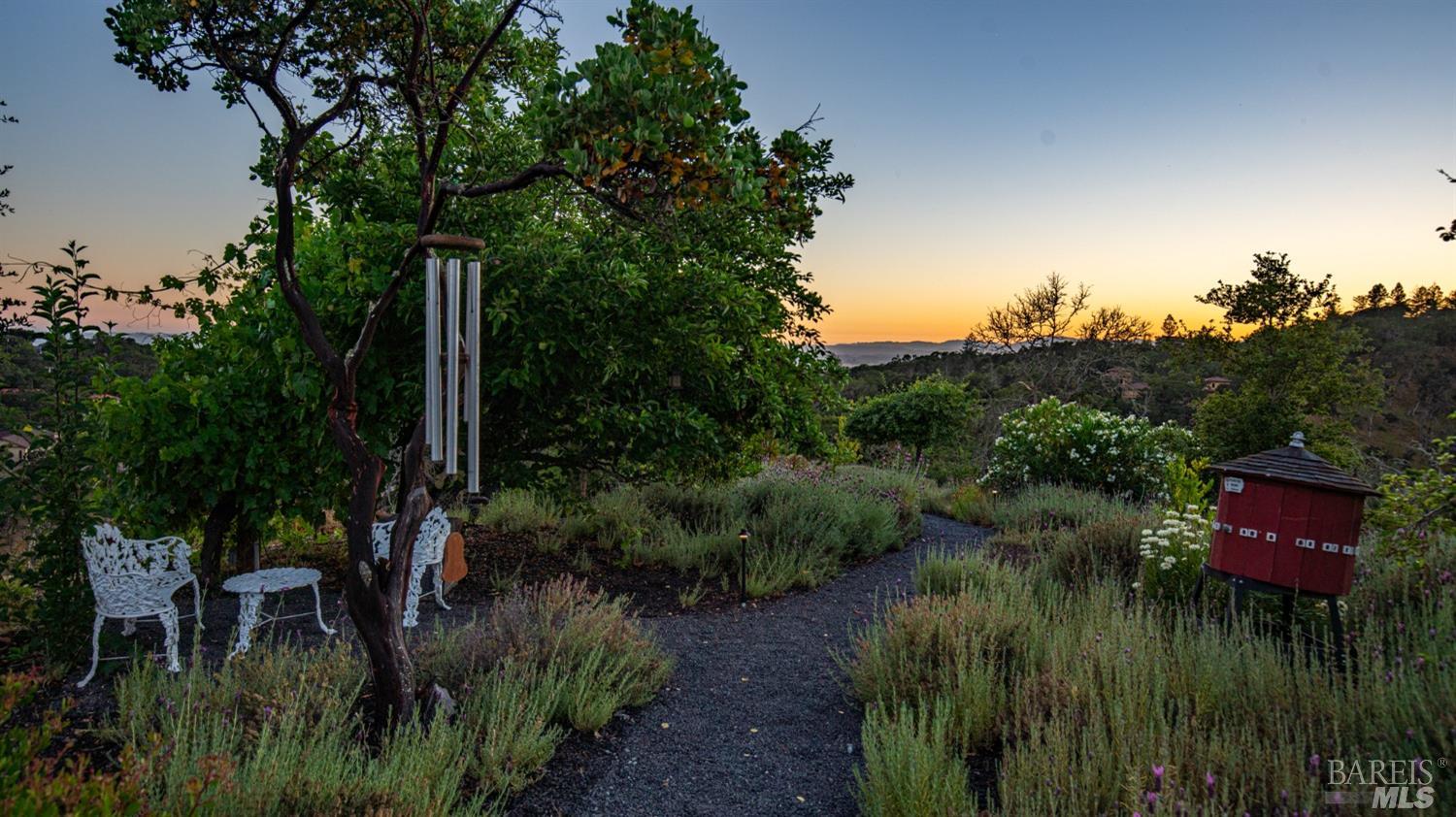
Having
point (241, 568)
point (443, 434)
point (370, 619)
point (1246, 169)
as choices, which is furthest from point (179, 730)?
point (1246, 169)

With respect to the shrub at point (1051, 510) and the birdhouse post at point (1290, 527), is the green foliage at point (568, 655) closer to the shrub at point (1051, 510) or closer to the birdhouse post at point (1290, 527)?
the birdhouse post at point (1290, 527)

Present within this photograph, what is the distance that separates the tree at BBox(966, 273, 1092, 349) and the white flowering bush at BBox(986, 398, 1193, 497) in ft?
29.4

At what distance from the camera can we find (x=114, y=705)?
142 inches

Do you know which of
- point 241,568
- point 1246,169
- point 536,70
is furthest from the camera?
point 1246,169

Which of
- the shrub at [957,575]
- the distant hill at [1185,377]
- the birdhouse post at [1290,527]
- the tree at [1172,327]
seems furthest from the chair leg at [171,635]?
the tree at [1172,327]

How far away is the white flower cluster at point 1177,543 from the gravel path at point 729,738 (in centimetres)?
269

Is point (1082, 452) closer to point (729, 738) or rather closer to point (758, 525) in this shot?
point (758, 525)

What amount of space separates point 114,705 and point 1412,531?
720 cm

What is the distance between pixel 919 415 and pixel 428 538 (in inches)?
509

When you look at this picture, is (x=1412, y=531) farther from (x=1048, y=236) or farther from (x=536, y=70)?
(x=1048, y=236)

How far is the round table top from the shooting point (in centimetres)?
466

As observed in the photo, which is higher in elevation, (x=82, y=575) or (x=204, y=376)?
(x=204, y=376)

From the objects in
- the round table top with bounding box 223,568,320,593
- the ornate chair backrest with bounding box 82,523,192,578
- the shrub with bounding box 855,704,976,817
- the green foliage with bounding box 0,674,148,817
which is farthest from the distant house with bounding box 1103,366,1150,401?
the green foliage with bounding box 0,674,148,817

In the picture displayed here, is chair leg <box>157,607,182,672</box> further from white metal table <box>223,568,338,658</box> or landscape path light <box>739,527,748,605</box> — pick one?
landscape path light <box>739,527,748,605</box>
